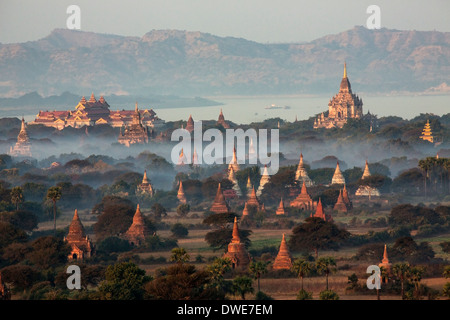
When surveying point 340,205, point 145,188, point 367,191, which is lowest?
point 340,205

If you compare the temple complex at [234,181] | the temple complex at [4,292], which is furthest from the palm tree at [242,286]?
the temple complex at [234,181]

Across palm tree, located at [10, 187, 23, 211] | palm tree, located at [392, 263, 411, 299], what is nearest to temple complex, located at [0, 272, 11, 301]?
palm tree, located at [392, 263, 411, 299]

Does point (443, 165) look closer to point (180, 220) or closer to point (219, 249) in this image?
point (180, 220)

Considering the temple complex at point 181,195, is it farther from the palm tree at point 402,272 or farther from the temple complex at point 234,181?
the palm tree at point 402,272

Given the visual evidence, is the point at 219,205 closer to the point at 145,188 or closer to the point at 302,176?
the point at 302,176

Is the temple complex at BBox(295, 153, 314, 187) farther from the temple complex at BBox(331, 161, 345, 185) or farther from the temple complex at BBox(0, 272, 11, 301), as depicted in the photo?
the temple complex at BBox(0, 272, 11, 301)

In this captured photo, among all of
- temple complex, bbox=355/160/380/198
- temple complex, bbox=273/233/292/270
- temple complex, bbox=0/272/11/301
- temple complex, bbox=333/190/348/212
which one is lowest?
temple complex, bbox=0/272/11/301

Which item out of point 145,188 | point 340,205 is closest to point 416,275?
point 340,205
